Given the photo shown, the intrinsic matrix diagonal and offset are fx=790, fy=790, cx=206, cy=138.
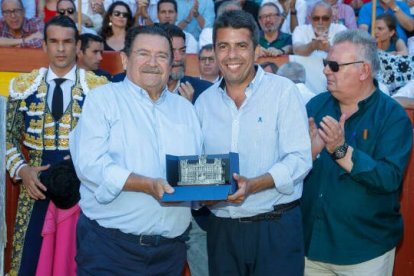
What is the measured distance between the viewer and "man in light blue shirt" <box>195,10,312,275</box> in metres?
4.01

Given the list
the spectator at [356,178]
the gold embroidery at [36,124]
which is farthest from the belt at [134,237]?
the gold embroidery at [36,124]

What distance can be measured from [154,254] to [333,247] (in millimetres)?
1059

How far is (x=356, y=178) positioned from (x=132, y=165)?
1.19 meters

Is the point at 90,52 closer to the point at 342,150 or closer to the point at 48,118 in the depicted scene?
the point at 48,118

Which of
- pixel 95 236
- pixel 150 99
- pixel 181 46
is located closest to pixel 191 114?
pixel 150 99

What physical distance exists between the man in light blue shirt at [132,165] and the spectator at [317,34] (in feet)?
15.3

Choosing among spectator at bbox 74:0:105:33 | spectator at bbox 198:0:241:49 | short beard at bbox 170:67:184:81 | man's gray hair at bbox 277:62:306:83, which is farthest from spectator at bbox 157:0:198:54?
short beard at bbox 170:67:184:81

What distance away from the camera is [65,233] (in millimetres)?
5164

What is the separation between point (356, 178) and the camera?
4.12m

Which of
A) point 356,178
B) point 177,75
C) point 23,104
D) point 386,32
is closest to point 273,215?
point 356,178

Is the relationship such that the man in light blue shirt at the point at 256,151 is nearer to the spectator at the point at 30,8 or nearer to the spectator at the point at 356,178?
the spectator at the point at 356,178

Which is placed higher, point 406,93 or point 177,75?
point 177,75

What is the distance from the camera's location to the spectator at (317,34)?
846 cm

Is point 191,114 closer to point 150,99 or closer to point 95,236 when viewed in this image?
point 150,99
